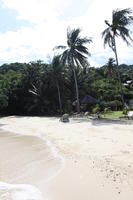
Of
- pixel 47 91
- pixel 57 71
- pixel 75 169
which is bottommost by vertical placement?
pixel 75 169

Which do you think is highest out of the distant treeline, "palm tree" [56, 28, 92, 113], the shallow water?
"palm tree" [56, 28, 92, 113]

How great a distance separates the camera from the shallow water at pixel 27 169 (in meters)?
5.42

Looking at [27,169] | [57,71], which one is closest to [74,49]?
[57,71]

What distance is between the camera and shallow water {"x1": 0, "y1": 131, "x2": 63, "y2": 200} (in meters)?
5.42

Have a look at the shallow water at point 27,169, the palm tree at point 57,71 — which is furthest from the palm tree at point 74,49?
the shallow water at point 27,169

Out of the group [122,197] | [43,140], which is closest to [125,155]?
[122,197]

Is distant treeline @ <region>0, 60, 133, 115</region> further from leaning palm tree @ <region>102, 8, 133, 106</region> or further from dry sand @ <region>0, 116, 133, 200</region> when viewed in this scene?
dry sand @ <region>0, 116, 133, 200</region>

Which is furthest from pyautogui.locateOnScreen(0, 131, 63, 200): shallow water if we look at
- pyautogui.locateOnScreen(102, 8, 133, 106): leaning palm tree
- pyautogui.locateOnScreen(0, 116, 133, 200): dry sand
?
pyautogui.locateOnScreen(102, 8, 133, 106): leaning palm tree

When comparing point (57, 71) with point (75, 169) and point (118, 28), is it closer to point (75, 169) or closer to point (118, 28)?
point (118, 28)

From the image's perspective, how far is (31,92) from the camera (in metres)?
28.0

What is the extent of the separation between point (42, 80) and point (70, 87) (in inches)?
162

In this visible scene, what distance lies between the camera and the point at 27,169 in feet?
23.8

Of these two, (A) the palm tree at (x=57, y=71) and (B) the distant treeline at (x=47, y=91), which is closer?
(A) the palm tree at (x=57, y=71)

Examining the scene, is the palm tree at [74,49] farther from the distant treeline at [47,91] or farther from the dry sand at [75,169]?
the dry sand at [75,169]
